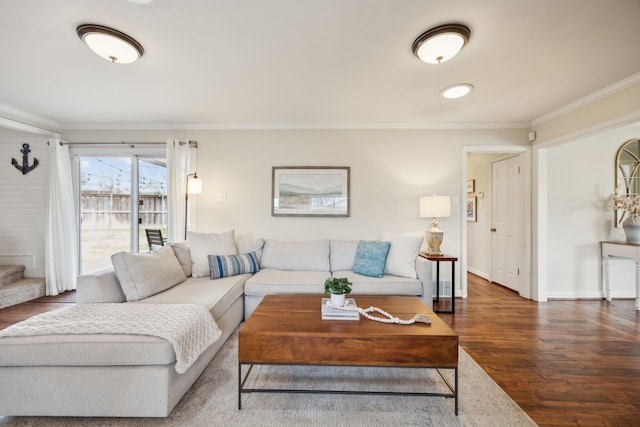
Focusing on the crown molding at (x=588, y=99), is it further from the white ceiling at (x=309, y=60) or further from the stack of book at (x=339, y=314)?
the stack of book at (x=339, y=314)

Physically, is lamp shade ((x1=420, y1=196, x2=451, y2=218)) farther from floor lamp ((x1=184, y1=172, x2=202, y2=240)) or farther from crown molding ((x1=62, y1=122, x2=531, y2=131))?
floor lamp ((x1=184, y1=172, x2=202, y2=240))

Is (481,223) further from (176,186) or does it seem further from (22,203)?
(22,203)

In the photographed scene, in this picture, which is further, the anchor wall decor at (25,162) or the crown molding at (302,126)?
the anchor wall decor at (25,162)

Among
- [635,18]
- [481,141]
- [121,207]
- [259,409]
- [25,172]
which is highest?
[635,18]

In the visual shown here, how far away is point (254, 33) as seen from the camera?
73.0 inches

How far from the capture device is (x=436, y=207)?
3.24 m

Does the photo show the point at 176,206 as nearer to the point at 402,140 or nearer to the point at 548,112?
the point at 402,140

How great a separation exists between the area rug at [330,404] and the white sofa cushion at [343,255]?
1.38 metres

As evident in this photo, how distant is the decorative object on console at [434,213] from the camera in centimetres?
321

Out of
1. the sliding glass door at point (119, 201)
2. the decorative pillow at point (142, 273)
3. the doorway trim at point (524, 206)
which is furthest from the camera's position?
the sliding glass door at point (119, 201)

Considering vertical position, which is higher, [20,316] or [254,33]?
[254,33]

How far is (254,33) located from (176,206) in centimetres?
263

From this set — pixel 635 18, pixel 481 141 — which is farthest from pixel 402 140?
pixel 635 18

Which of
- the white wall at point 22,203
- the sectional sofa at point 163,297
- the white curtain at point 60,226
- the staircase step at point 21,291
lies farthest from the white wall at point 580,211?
the white wall at point 22,203
